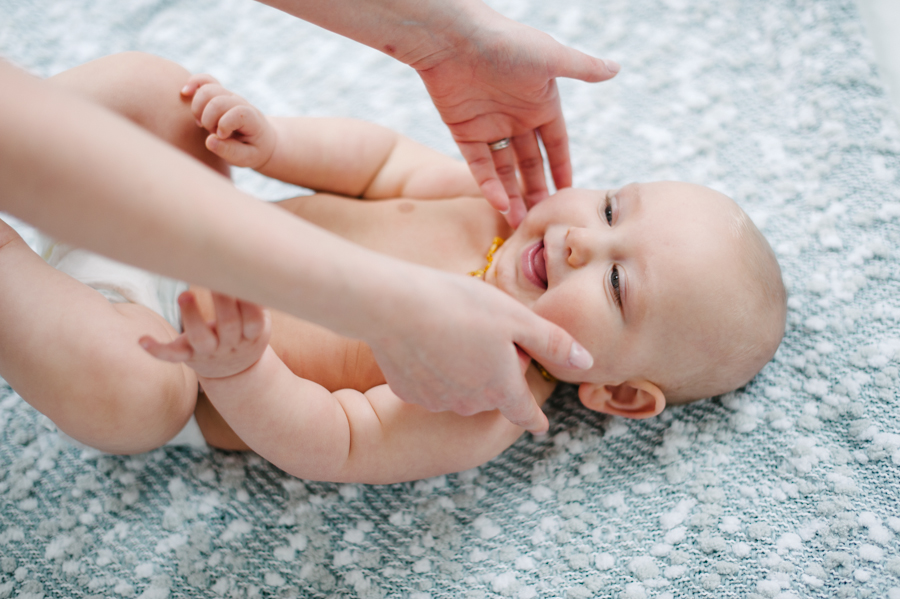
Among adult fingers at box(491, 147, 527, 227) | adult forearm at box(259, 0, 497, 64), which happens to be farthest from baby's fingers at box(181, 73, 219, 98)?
adult fingers at box(491, 147, 527, 227)

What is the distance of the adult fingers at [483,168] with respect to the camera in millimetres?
1205

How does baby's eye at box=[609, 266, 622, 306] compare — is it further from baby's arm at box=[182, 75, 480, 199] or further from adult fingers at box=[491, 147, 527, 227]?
baby's arm at box=[182, 75, 480, 199]

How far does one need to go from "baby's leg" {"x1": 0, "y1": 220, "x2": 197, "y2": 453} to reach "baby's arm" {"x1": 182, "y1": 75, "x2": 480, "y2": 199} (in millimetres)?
372

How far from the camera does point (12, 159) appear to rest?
21.3 inches

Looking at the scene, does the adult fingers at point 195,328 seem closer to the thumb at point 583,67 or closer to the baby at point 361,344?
the baby at point 361,344

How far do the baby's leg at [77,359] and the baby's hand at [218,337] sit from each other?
0.60 feet

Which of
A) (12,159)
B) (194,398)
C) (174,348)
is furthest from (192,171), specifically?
(194,398)

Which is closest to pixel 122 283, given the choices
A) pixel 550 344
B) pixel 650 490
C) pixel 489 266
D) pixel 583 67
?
pixel 489 266

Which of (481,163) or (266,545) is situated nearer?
(266,545)

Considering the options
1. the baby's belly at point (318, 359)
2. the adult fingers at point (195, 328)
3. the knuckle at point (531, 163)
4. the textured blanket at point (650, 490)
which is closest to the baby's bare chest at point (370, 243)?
the baby's belly at point (318, 359)

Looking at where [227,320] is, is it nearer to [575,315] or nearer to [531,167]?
[575,315]

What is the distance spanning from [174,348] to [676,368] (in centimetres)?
80

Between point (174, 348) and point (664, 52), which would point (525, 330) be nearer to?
point (174, 348)

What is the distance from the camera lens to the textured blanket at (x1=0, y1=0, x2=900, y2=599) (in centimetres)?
106
